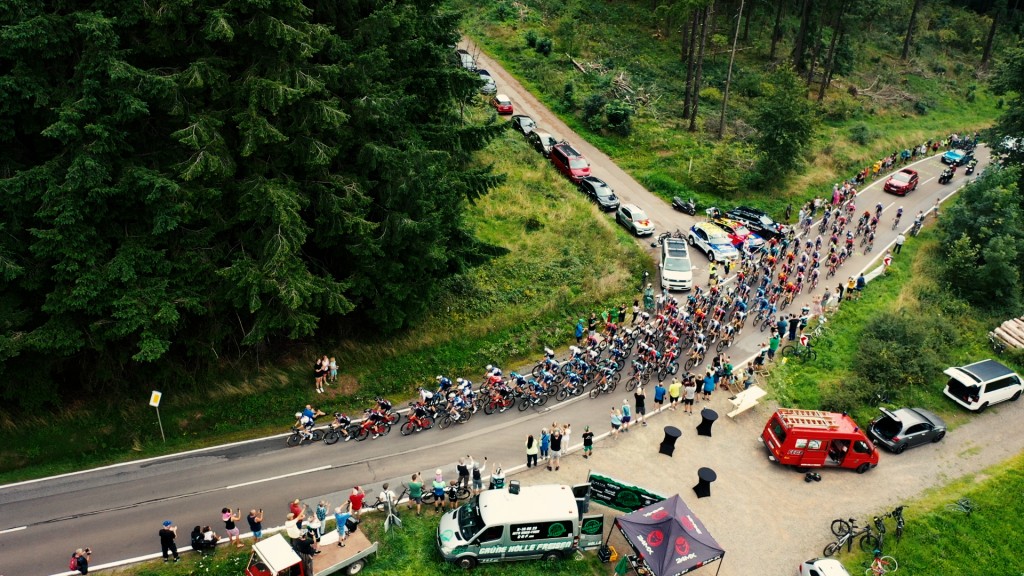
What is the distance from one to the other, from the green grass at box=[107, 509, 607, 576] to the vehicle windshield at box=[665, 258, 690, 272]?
18321 mm

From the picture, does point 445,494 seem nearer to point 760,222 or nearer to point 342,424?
point 342,424

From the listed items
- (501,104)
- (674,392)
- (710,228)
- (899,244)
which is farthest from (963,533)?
(501,104)

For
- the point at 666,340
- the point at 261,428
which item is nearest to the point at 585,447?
the point at 666,340

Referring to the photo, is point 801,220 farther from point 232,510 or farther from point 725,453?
point 232,510

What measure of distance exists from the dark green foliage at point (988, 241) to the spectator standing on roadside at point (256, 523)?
38.3 meters

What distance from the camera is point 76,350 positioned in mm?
21391

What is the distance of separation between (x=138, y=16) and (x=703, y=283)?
A: 92.7 feet

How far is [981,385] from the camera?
29672 millimetres

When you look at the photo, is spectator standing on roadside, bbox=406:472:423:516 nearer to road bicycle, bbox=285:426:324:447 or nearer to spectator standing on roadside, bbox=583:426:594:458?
road bicycle, bbox=285:426:324:447

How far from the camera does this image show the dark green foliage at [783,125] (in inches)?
1828

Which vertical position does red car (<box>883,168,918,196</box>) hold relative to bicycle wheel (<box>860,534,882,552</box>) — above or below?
Answer: above

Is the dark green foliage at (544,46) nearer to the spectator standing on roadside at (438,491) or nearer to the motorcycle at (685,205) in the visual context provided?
the motorcycle at (685,205)

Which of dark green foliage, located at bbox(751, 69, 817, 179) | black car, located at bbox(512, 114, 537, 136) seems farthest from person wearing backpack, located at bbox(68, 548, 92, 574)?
dark green foliage, located at bbox(751, 69, 817, 179)

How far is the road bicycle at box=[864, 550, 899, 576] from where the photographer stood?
21672 millimetres
